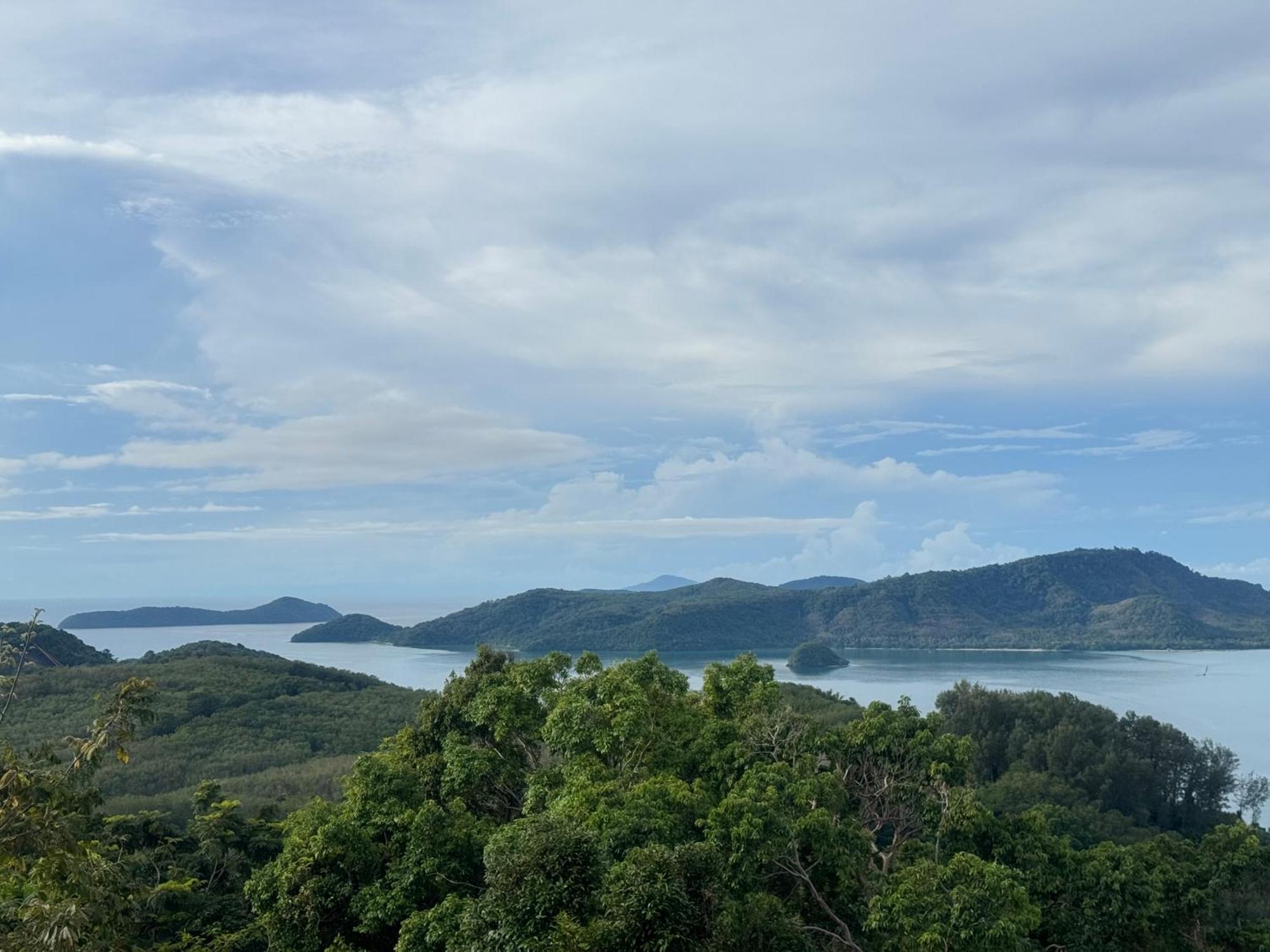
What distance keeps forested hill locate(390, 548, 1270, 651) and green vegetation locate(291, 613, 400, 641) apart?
14.3 feet

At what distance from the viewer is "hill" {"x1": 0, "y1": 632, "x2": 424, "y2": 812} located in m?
30.2

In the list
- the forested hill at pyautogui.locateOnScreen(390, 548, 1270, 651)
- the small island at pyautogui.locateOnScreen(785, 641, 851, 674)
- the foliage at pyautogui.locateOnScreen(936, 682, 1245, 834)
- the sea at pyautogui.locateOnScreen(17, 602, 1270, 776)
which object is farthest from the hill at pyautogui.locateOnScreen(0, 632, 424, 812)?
the forested hill at pyautogui.locateOnScreen(390, 548, 1270, 651)

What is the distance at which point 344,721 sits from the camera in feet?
141

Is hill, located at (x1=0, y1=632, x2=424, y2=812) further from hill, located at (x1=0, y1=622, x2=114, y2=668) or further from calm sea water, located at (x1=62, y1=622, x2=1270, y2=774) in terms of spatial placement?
calm sea water, located at (x1=62, y1=622, x2=1270, y2=774)

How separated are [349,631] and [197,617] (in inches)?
1646

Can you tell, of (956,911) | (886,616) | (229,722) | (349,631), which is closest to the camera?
(956,911)

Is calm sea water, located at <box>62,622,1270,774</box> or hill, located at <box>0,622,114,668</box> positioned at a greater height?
hill, located at <box>0,622,114,668</box>

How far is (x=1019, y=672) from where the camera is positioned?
88938 mm

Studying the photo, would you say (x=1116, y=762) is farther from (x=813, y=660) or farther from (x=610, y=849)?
(x=813, y=660)

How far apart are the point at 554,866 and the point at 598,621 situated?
11770cm

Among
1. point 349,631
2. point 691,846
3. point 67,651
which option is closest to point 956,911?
point 691,846

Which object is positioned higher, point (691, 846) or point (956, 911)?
point (691, 846)

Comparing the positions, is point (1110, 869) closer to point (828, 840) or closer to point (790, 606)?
point (828, 840)

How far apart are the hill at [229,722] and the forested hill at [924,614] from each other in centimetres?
6306
